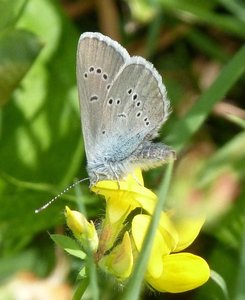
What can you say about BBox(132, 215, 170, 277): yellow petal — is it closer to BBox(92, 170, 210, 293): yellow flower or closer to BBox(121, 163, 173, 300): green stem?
BBox(92, 170, 210, 293): yellow flower

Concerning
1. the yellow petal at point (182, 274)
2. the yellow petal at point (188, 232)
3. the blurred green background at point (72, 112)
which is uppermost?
the yellow petal at point (188, 232)

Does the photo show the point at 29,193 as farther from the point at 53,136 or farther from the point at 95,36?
the point at 95,36

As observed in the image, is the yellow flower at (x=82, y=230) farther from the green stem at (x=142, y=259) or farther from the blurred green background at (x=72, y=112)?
the blurred green background at (x=72, y=112)

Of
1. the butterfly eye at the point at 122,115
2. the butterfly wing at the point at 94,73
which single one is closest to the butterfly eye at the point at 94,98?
the butterfly wing at the point at 94,73

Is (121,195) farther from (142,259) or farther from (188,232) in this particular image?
(142,259)

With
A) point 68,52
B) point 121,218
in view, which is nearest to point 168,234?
point 121,218

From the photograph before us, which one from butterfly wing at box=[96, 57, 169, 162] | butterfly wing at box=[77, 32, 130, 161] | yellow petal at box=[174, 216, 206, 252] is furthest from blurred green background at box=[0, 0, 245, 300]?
yellow petal at box=[174, 216, 206, 252]
